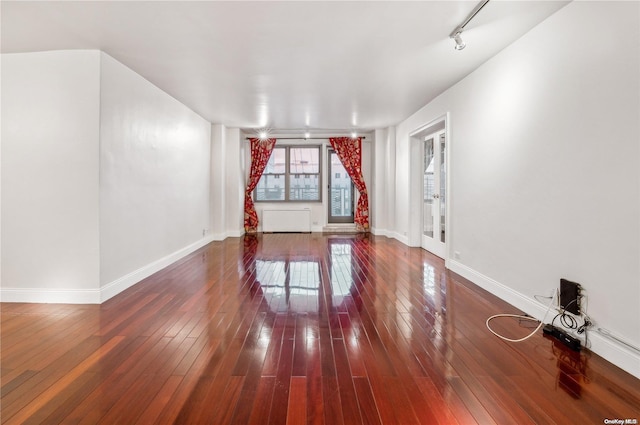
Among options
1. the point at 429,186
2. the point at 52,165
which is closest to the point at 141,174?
the point at 52,165

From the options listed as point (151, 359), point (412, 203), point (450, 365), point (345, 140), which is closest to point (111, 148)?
point (151, 359)

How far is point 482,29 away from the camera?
8.50ft

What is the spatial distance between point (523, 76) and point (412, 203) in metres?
3.30

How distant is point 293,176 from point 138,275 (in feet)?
16.4

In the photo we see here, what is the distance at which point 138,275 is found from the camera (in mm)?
3582

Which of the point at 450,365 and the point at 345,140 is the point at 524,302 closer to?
the point at 450,365

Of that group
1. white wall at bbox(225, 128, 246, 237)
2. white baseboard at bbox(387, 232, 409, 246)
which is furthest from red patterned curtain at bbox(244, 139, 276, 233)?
white baseboard at bbox(387, 232, 409, 246)

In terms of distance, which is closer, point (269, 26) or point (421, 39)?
point (269, 26)

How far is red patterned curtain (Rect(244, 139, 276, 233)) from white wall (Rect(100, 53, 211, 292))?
2.28 metres

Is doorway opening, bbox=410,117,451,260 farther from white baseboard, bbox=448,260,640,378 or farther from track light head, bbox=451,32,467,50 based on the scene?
track light head, bbox=451,32,467,50

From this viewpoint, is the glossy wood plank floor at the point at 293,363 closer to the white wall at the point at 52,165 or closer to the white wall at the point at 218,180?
the white wall at the point at 52,165

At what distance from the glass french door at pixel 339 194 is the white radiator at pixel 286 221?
26.9 inches

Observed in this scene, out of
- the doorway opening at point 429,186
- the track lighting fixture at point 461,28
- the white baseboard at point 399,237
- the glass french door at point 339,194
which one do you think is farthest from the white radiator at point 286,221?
the track lighting fixture at point 461,28

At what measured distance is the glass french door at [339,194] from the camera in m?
8.10
